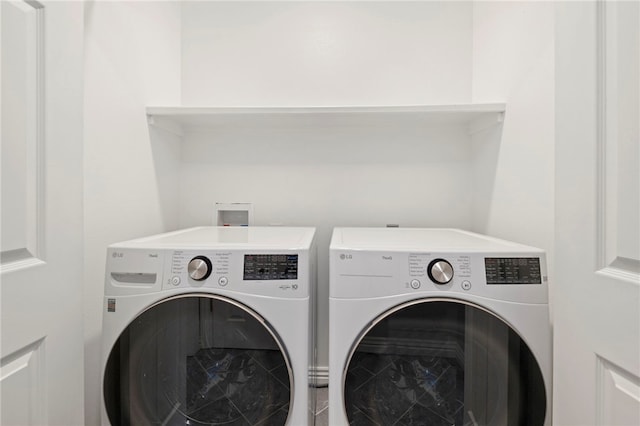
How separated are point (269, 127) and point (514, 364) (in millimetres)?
1428

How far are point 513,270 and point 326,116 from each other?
3.21 feet

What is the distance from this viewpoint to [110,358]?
865mm

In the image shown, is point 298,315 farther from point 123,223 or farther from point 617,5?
point 617,5

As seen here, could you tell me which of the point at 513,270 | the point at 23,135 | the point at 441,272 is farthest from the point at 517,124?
the point at 23,135

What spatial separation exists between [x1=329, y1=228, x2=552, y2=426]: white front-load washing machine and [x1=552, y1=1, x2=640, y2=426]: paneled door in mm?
145

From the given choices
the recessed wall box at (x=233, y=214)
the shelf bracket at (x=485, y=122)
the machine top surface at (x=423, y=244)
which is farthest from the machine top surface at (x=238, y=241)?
the shelf bracket at (x=485, y=122)

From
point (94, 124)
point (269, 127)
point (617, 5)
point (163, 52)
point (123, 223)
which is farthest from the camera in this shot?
point (269, 127)

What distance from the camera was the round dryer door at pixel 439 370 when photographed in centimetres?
84

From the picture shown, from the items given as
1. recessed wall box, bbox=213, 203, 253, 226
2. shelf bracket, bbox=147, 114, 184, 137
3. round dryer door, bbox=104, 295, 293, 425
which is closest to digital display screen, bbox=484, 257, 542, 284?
round dryer door, bbox=104, 295, 293, 425

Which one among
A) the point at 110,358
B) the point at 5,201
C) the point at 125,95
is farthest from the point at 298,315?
the point at 125,95

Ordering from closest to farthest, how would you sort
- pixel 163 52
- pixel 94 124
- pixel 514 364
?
pixel 514 364, pixel 94 124, pixel 163 52

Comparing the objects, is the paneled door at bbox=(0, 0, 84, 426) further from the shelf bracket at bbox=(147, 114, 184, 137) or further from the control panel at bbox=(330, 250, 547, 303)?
the control panel at bbox=(330, 250, 547, 303)

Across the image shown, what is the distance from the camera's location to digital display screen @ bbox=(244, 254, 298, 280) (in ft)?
2.80

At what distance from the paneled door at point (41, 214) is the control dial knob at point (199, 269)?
0.94 feet
